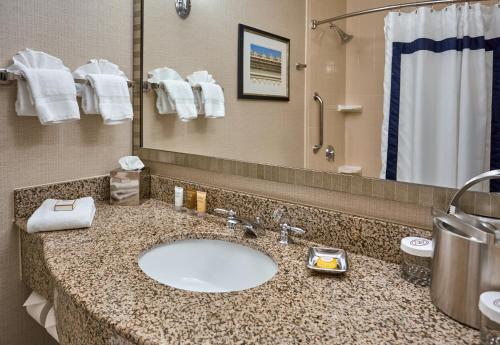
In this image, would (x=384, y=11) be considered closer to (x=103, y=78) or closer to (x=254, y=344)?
(x=254, y=344)

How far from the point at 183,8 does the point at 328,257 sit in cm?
117

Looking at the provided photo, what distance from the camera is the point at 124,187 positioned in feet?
4.82

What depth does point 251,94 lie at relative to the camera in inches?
52.9

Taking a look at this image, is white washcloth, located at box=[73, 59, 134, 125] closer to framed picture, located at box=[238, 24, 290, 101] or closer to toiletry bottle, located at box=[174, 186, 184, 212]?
toiletry bottle, located at box=[174, 186, 184, 212]

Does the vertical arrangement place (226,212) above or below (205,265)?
above

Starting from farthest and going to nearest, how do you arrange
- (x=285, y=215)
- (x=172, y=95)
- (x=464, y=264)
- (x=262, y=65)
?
1. (x=172, y=95)
2. (x=262, y=65)
3. (x=285, y=215)
4. (x=464, y=264)

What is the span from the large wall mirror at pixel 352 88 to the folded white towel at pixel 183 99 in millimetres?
16

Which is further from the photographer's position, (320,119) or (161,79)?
(161,79)

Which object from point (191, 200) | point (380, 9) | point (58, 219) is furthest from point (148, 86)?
point (380, 9)

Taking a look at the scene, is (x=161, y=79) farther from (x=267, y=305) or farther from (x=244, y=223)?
(x=267, y=305)

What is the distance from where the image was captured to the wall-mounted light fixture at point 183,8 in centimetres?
152

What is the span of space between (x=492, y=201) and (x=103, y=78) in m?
1.26

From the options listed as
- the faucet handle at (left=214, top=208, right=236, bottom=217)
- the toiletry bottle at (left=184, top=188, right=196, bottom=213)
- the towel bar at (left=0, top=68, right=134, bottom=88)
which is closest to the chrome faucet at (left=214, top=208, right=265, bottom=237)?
the faucet handle at (left=214, top=208, right=236, bottom=217)

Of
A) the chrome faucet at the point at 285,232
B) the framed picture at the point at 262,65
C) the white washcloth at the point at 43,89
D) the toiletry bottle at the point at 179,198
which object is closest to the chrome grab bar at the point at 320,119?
the framed picture at the point at 262,65
